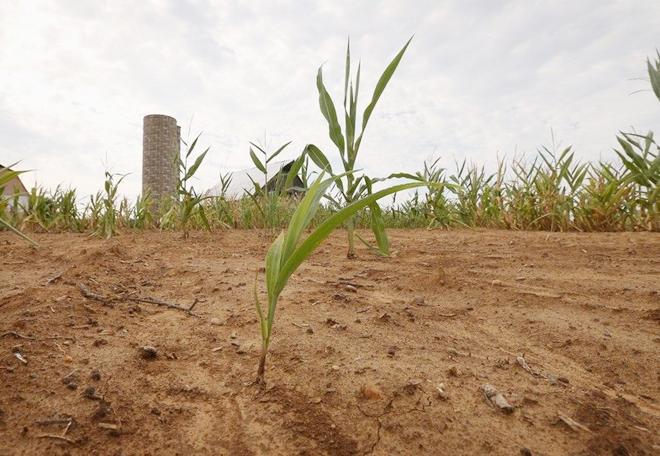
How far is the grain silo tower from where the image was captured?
480 cm

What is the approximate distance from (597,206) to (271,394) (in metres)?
2.70

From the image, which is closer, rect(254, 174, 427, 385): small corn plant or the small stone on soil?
rect(254, 174, 427, 385): small corn plant

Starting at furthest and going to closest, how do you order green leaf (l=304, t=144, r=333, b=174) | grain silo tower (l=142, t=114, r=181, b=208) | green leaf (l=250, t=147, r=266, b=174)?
grain silo tower (l=142, t=114, r=181, b=208) → green leaf (l=250, t=147, r=266, b=174) → green leaf (l=304, t=144, r=333, b=174)

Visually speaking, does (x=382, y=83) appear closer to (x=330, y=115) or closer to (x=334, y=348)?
(x=330, y=115)

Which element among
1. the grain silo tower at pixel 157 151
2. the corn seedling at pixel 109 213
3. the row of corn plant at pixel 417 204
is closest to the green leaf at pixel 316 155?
the row of corn plant at pixel 417 204

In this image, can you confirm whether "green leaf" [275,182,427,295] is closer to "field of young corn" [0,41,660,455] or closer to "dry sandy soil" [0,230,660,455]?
"field of young corn" [0,41,660,455]

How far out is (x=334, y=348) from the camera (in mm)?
893

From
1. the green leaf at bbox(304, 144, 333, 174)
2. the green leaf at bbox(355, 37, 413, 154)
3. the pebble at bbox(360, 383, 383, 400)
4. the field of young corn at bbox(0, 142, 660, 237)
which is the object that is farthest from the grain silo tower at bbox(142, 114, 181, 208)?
the pebble at bbox(360, 383, 383, 400)

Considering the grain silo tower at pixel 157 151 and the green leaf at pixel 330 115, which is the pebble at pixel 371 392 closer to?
the green leaf at pixel 330 115

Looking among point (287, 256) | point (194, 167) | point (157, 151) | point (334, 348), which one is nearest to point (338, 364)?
point (334, 348)

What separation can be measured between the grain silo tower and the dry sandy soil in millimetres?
3521

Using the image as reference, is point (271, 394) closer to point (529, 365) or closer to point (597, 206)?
point (529, 365)

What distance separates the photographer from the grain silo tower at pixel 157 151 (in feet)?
15.8

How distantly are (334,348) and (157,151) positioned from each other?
15.1 ft
